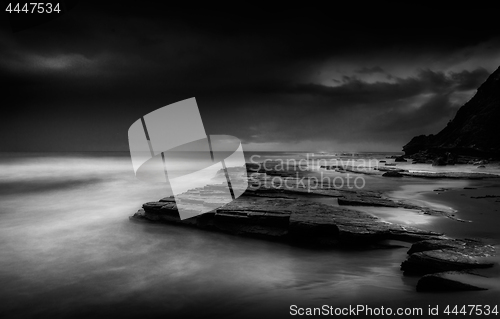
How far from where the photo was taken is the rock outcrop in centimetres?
3697

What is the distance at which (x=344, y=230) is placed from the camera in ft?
19.9

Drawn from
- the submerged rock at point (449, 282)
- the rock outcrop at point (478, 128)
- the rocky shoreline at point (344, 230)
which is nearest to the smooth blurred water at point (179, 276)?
the submerged rock at point (449, 282)

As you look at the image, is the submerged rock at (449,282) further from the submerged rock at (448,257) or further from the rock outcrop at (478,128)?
the rock outcrop at (478,128)

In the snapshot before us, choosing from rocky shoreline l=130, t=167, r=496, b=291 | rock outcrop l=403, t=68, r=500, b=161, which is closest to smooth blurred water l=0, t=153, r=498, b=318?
rocky shoreline l=130, t=167, r=496, b=291

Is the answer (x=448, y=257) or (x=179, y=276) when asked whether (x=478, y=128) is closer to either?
(x=448, y=257)

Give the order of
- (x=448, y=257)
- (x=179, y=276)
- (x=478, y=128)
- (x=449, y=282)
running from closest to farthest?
(x=449, y=282) → (x=448, y=257) → (x=179, y=276) → (x=478, y=128)

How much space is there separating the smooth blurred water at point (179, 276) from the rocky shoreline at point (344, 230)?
0.27 metres

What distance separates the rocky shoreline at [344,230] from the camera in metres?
3.95

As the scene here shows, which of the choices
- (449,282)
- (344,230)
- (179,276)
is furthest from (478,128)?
(179,276)

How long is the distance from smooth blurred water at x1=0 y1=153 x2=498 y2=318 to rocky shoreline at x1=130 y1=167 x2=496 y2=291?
0.27 metres

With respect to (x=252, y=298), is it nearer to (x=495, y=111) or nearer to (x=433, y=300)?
(x=433, y=300)

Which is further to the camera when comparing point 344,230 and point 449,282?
point 344,230

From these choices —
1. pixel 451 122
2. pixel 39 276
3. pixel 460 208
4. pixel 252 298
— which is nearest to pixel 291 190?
pixel 460 208

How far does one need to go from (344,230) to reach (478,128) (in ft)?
158
